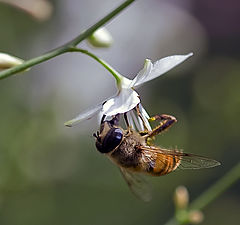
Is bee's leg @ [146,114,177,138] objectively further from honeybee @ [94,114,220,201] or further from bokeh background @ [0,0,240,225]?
bokeh background @ [0,0,240,225]

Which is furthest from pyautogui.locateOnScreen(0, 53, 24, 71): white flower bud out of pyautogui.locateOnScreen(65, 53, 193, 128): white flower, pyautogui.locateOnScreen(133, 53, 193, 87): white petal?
pyautogui.locateOnScreen(133, 53, 193, 87): white petal

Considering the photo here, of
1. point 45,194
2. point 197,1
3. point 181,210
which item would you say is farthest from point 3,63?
point 197,1

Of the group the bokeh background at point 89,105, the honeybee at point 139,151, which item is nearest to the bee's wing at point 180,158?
the honeybee at point 139,151

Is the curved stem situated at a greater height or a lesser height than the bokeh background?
greater

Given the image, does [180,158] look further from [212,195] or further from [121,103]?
[212,195]

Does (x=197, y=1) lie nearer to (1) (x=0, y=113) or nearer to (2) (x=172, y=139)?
(2) (x=172, y=139)

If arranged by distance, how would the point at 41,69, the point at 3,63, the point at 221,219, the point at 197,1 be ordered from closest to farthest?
1. the point at 3,63
2. the point at 41,69
3. the point at 221,219
4. the point at 197,1
